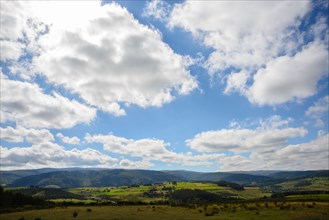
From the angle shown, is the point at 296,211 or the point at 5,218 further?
the point at 296,211

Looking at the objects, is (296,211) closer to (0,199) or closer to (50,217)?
(50,217)

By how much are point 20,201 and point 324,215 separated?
3163 inches

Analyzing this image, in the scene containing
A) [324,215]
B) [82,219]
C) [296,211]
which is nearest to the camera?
[82,219]

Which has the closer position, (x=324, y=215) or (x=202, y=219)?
(x=202, y=219)

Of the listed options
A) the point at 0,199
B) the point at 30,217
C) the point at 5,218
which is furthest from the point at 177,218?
the point at 0,199

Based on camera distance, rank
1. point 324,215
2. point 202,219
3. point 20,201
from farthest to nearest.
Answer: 1. point 20,201
2. point 324,215
3. point 202,219

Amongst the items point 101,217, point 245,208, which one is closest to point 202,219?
point 101,217

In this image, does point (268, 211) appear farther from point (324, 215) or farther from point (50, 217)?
point (50, 217)

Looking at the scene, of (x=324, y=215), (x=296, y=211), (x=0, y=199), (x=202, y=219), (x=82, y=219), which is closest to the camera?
(x=82, y=219)

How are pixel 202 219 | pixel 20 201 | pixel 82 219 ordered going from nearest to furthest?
pixel 82 219 < pixel 202 219 < pixel 20 201

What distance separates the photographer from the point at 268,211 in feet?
181

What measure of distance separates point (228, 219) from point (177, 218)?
7.42 m

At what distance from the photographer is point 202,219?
150ft

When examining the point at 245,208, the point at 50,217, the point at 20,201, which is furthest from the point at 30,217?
the point at 20,201
